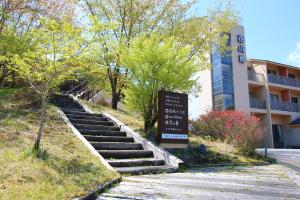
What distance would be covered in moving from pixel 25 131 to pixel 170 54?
500 cm

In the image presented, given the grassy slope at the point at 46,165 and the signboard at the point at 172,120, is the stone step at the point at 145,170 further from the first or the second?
the signboard at the point at 172,120

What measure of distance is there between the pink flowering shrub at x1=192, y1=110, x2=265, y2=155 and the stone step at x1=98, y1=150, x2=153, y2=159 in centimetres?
421

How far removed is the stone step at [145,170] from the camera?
7.43m

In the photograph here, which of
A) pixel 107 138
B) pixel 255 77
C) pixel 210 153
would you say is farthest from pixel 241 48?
pixel 107 138

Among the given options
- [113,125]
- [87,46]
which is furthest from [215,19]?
[87,46]

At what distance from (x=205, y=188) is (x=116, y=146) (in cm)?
408

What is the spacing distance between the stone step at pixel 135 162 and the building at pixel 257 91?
1760cm

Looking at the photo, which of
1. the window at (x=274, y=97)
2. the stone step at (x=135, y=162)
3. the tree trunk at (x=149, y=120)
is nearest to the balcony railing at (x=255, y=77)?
the window at (x=274, y=97)

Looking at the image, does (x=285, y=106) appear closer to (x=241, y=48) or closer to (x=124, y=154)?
(x=241, y=48)

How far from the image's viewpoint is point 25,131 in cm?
896

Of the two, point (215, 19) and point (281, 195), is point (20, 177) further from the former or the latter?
point (215, 19)

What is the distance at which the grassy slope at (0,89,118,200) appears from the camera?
479 cm

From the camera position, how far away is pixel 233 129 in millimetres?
13023

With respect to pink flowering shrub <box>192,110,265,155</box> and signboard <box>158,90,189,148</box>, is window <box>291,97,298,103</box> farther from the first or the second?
signboard <box>158,90,189,148</box>
